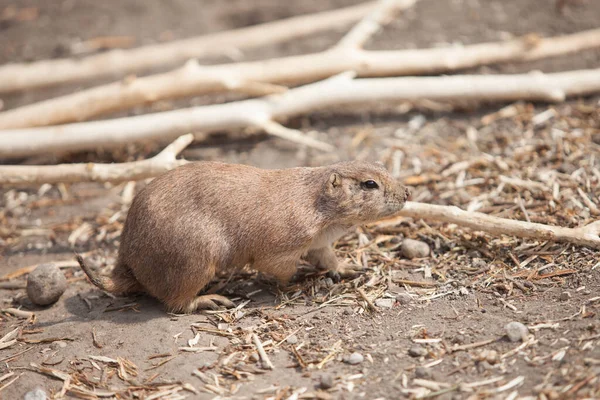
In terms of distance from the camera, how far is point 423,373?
429 cm

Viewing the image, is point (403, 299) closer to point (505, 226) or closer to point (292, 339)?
point (292, 339)

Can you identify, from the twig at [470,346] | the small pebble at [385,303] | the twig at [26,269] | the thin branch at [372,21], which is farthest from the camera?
the thin branch at [372,21]

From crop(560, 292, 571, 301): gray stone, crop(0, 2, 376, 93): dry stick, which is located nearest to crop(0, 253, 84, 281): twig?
crop(0, 2, 376, 93): dry stick

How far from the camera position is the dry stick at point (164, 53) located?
8.98 meters

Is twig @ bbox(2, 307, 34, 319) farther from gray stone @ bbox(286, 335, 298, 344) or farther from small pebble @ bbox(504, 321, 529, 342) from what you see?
small pebble @ bbox(504, 321, 529, 342)

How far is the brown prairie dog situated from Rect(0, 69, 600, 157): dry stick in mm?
1866

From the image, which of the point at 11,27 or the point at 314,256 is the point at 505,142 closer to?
the point at 314,256

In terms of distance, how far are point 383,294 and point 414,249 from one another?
2.18ft

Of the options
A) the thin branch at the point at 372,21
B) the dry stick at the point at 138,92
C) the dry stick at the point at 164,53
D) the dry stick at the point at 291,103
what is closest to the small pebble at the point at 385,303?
the dry stick at the point at 291,103

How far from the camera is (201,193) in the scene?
528cm

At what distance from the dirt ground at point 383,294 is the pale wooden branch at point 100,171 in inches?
26.7

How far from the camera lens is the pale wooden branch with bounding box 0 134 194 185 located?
20.8ft

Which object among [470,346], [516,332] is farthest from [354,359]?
[516,332]

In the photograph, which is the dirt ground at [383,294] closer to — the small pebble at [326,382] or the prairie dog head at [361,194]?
the small pebble at [326,382]
